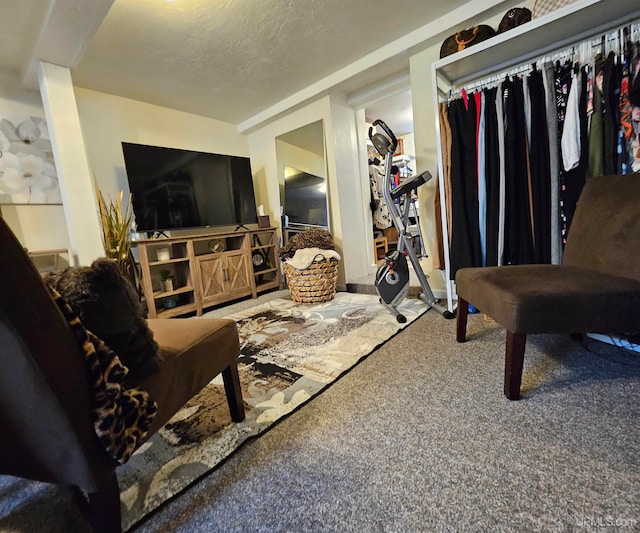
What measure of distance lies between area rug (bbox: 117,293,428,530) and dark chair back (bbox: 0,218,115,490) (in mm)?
277

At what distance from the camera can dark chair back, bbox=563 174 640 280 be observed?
1176 mm

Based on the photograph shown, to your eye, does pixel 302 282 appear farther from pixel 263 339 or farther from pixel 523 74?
pixel 523 74

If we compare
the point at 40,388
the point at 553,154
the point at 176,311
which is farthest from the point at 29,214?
the point at 553,154

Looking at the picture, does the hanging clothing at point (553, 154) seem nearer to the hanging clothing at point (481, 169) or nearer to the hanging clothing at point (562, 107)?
the hanging clothing at point (562, 107)

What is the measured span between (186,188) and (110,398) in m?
2.62

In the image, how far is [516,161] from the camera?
5.51ft

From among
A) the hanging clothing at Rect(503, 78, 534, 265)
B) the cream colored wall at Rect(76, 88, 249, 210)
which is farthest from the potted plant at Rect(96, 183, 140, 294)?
the hanging clothing at Rect(503, 78, 534, 265)

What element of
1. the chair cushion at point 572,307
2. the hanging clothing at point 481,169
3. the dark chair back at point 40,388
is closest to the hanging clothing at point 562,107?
the hanging clothing at point 481,169

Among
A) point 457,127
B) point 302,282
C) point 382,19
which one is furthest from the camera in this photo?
point 302,282

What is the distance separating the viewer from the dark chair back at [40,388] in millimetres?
506

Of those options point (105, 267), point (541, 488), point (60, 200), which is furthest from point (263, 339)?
point (60, 200)

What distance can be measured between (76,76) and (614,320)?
375cm

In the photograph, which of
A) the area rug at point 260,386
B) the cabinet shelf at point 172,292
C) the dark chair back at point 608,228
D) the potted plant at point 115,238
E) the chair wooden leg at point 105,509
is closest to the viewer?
the chair wooden leg at point 105,509

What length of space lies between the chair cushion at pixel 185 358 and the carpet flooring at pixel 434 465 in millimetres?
264
